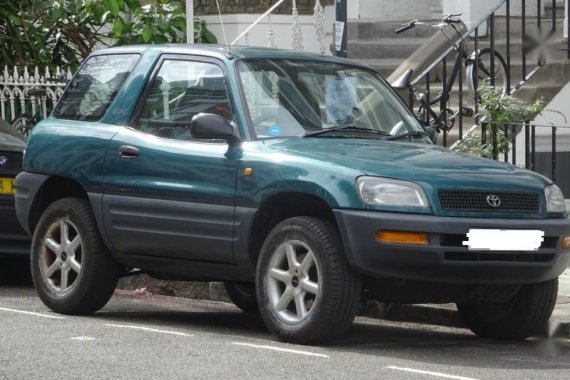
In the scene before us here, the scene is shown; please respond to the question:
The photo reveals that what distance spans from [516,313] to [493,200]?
1.05m

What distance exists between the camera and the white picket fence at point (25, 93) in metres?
16.7

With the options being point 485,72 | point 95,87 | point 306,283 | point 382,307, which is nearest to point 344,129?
point 306,283

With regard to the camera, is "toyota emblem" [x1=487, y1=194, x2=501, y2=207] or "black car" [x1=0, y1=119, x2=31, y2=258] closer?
"toyota emblem" [x1=487, y1=194, x2=501, y2=207]

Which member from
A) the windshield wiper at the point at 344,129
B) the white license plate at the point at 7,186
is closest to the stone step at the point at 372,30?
the white license plate at the point at 7,186

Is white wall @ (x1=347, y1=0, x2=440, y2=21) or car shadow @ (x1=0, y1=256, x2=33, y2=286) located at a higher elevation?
white wall @ (x1=347, y1=0, x2=440, y2=21)

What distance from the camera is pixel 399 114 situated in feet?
34.3

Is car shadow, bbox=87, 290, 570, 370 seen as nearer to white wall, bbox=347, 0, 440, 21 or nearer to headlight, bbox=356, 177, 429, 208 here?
headlight, bbox=356, 177, 429, 208

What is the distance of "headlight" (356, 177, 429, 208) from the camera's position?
8.76 metres

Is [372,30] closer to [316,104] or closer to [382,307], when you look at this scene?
[382,307]

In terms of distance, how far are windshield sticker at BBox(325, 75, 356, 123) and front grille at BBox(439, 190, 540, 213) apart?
50.6 inches

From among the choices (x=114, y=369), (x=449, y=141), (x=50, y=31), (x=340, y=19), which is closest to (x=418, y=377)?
(x=114, y=369)

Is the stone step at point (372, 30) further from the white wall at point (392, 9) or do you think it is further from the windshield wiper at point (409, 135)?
the windshield wiper at point (409, 135)

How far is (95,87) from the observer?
10.8 metres

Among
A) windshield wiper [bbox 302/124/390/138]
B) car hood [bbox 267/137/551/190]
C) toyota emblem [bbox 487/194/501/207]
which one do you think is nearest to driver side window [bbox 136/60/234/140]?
windshield wiper [bbox 302/124/390/138]
